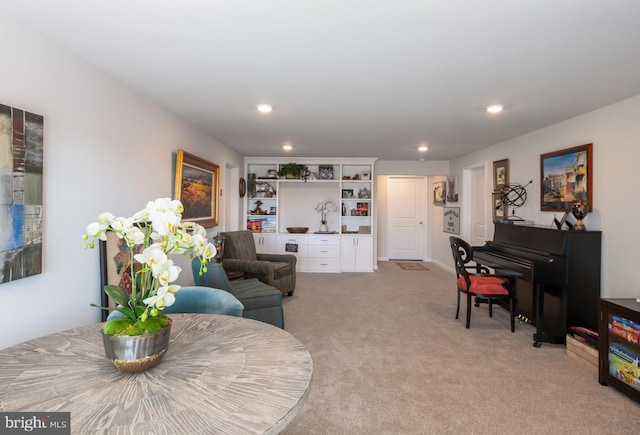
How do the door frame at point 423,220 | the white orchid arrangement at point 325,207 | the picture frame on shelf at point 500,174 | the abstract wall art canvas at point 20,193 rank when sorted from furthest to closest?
1. the door frame at point 423,220
2. the white orchid arrangement at point 325,207
3. the picture frame on shelf at point 500,174
4. the abstract wall art canvas at point 20,193

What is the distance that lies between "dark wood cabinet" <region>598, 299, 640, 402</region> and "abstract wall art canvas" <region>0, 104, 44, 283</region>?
363 cm

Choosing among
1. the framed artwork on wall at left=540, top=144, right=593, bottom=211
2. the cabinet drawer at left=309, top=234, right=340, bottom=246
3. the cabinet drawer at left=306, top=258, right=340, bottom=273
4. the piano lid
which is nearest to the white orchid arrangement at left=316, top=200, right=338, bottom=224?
the cabinet drawer at left=309, top=234, right=340, bottom=246

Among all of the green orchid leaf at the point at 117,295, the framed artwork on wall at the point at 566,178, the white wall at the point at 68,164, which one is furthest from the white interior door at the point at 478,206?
the green orchid leaf at the point at 117,295

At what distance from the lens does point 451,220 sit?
20.3 ft

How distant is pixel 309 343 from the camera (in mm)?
2980

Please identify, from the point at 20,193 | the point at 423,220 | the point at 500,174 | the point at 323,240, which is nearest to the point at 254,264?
the point at 323,240

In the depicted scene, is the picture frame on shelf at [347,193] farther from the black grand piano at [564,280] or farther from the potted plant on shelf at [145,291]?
the potted plant on shelf at [145,291]

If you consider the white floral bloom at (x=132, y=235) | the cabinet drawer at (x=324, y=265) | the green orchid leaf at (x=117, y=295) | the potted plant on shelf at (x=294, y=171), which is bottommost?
the cabinet drawer at (x=324, y=265)

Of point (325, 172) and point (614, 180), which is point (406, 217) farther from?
point (614, 180)

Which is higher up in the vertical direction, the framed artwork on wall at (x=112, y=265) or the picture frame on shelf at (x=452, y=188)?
the picture frame on shelf at (x=452, y=188)

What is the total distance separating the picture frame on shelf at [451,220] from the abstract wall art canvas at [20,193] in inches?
229

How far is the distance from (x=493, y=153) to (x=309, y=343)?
150 inches

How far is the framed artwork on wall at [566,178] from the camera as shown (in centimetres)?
306

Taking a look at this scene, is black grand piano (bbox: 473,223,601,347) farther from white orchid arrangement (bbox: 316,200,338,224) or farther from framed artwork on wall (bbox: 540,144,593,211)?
white orchid arrangement (bbox: 316,200,338,224)
